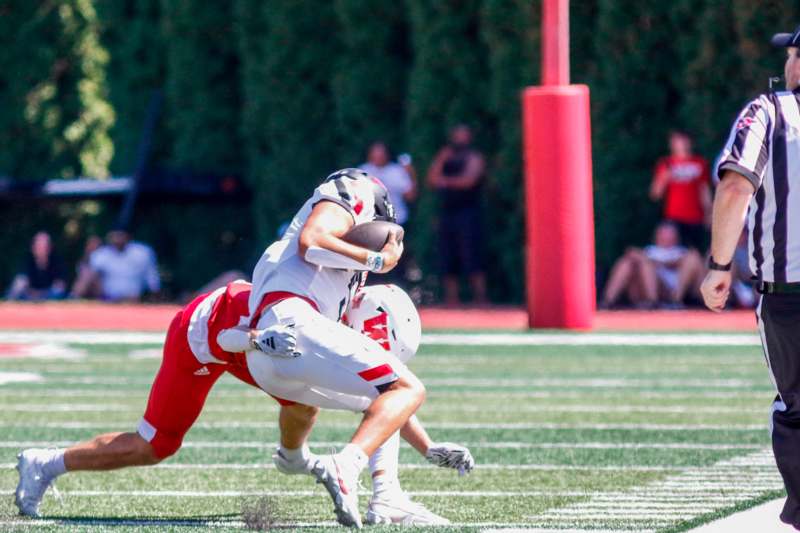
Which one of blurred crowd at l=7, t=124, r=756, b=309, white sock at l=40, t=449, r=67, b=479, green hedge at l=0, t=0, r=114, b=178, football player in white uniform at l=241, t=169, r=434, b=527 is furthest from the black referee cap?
green hedge at l=0, t=0, r=114, b=178

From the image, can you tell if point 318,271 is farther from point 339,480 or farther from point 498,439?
point 498,439

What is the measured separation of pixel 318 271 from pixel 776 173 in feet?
5.23

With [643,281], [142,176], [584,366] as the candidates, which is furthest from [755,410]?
[142,176]

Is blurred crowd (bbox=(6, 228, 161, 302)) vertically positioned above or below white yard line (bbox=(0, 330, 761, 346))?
below

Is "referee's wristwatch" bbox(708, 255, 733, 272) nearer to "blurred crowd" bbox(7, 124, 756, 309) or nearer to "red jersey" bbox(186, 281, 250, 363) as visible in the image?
"red jersey" bbox(186, 281, 250, 363)

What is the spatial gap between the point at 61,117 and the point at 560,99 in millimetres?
10656

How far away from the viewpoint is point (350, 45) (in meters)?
21.7

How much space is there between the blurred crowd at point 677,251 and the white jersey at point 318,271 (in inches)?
447

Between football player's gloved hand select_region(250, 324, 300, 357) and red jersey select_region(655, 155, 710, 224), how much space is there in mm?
11952

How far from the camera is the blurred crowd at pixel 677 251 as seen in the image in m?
17.9

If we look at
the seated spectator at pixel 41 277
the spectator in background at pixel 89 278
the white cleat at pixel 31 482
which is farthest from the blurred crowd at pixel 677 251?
the white cleat at pixel 31 482

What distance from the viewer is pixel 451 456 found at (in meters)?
6.63

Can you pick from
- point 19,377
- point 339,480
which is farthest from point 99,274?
point 339,480

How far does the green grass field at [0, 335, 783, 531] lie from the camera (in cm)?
698
